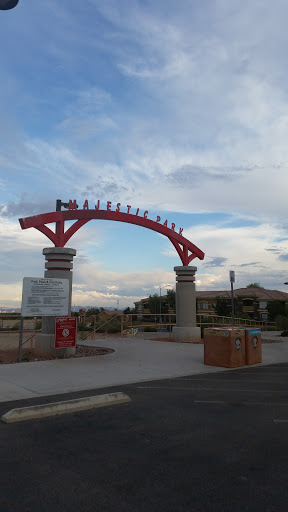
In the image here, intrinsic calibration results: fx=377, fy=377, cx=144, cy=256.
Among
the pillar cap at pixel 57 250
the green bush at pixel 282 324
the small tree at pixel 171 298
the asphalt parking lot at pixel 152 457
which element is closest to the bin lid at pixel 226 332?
the asphalt parking lot at pixel 152 457

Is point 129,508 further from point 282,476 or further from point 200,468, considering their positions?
point 282,476

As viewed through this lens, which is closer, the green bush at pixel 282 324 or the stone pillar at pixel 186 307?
the stone pillar at pixel 186 307

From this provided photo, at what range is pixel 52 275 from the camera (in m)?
14.3

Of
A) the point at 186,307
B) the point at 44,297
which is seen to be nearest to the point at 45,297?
the point at 44,297

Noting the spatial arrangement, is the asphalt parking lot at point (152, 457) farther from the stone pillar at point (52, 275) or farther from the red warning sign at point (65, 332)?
the stone pillar at point (52, 275)

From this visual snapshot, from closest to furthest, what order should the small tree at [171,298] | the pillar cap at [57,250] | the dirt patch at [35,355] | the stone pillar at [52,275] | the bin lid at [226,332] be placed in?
the bin lid at [226,332] < the dirt patch at [35,355] < the stone pillar at [52,275] < the pillar cap at [57,250] < the small tree at [171,298]

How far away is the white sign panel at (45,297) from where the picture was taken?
12.9m

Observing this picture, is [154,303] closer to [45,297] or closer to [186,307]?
[186,307]

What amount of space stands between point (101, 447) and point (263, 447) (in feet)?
7.38

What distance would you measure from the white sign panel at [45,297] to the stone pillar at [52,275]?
0.53 m

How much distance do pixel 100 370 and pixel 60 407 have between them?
14.2 ft

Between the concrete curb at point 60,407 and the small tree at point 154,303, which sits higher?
the small tree at point 154,303

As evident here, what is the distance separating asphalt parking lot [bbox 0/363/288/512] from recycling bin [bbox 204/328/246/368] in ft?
13.4

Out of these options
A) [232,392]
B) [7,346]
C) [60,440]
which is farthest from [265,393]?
[7,346]
